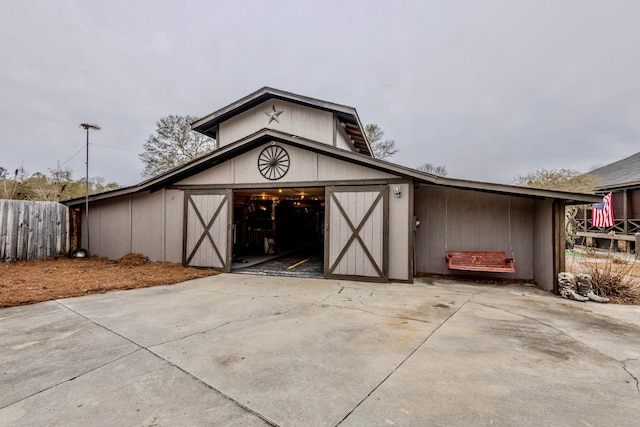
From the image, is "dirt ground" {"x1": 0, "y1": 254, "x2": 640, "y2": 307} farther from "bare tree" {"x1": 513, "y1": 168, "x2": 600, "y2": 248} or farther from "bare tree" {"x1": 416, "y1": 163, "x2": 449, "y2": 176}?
"bare tree" {"x1": 416, "y1": 163, "x2": 449, "y2": 176}

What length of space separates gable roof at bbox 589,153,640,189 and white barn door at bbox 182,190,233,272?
762 inches

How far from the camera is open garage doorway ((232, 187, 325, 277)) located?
27.1 ft

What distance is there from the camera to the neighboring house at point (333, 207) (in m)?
6.34

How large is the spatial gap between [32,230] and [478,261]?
1321cm

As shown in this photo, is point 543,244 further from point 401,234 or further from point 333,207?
point 333,207

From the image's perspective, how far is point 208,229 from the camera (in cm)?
779

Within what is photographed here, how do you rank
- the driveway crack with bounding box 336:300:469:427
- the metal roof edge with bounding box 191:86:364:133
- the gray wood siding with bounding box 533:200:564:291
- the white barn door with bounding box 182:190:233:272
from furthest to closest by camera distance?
the metal roof edge with bounding box 191:86:364:133 → the white barn door with bounding box 182:190:233:272 → the gray wood siding with bounding box 533:200:564:291 → the driveway crack with bounding box 336:300:469:427

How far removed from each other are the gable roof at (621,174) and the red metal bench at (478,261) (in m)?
13.1

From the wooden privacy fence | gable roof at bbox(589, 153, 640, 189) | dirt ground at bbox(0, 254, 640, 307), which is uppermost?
gable roof at bbox(589, 153, 640, 189)

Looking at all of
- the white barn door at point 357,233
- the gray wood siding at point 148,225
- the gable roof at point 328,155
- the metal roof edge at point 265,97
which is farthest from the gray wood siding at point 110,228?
the white barn door at point 357,233

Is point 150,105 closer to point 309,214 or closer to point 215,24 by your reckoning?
point 215,24

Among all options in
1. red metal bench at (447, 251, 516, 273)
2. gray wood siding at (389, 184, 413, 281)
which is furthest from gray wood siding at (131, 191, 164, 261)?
red metal bench at (447, 251, 516, 273)

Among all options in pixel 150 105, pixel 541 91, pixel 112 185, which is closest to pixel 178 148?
pixel 112 185

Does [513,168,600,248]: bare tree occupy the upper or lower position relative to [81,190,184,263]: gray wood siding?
upper
